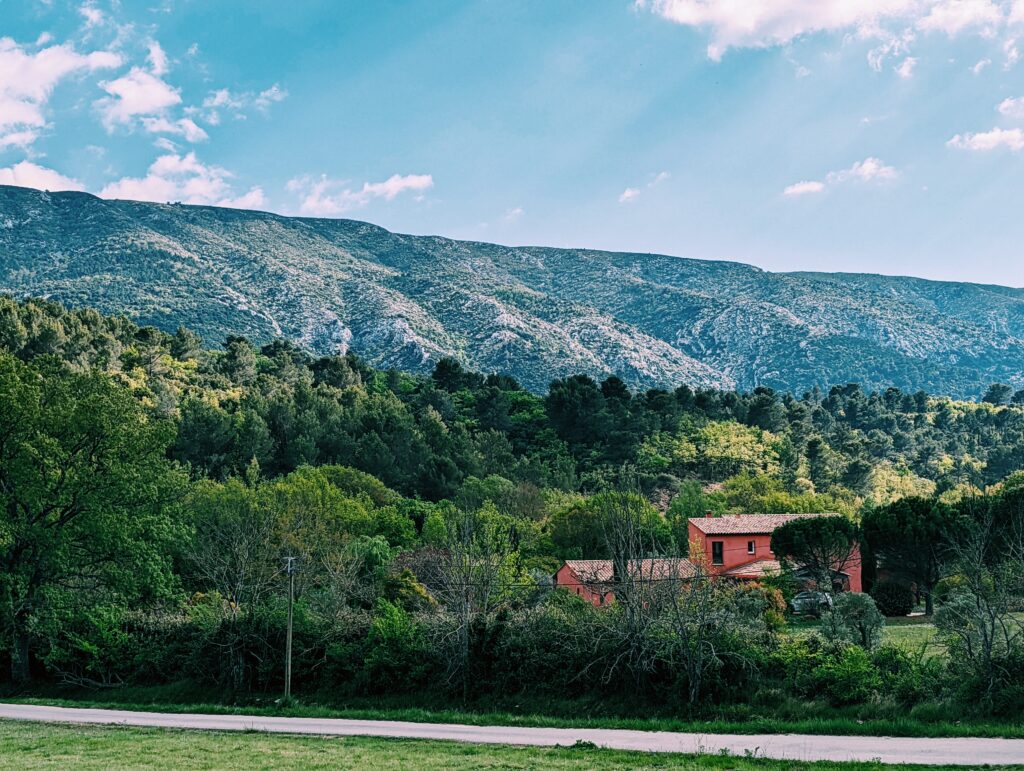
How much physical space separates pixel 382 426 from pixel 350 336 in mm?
81126

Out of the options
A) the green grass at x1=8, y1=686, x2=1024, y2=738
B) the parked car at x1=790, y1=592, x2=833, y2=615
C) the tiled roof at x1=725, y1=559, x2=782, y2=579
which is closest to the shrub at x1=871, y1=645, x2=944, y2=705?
the green grass at x1=8, y1=686, x2=1024, y2=738

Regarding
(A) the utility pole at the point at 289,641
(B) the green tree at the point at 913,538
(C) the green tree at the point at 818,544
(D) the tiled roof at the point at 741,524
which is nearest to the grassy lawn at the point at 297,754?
(A) the utility pole at the point at 289,641

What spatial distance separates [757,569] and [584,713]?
31210 millimetres

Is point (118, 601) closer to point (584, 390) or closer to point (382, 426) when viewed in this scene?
point (382, 426)

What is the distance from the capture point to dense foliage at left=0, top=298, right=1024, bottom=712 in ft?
76.0

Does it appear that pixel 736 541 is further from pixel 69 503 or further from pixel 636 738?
pixel 636 738

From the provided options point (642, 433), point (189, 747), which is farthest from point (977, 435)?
point (189, 747)

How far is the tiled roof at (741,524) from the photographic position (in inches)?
2141

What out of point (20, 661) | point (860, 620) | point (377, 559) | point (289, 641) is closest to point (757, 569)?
point (377, 559)

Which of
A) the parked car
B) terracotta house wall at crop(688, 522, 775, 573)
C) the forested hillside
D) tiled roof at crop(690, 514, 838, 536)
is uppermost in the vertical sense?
the forested hillside

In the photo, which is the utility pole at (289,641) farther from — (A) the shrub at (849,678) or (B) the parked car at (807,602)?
(B) the parked car at (807,602)

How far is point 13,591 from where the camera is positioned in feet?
100

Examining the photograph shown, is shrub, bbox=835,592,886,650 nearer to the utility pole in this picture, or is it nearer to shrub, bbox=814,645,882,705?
shrub, bbox=814,645,882,705

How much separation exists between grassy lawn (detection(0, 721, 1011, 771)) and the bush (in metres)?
30.5
